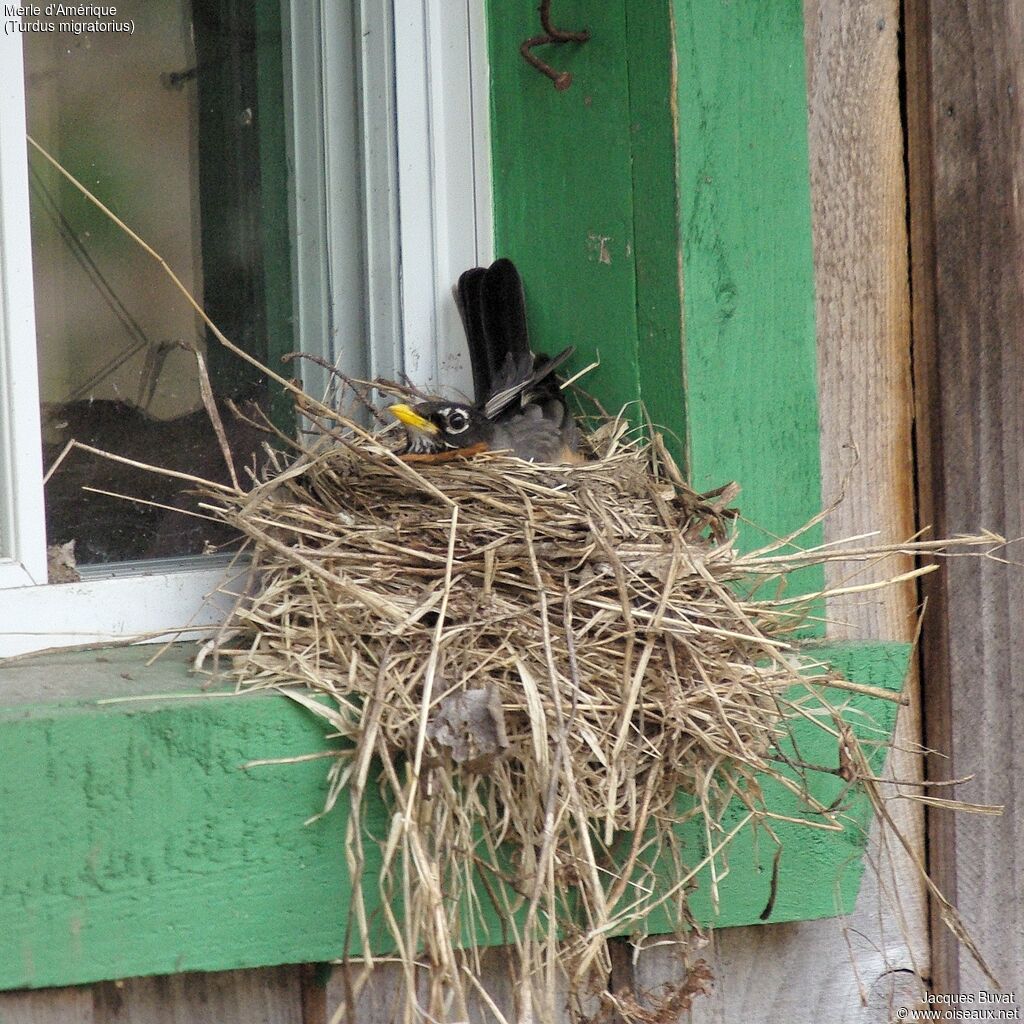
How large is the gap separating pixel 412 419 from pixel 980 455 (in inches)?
34.9

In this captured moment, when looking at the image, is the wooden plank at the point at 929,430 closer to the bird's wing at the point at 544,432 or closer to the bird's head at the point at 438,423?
the bird's wing at the point at 544,432

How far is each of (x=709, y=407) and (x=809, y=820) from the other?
1.94 feet

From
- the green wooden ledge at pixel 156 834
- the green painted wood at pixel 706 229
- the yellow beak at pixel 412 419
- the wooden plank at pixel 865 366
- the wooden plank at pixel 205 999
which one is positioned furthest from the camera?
the yellow beak at pixel 412 419

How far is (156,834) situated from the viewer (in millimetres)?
1502

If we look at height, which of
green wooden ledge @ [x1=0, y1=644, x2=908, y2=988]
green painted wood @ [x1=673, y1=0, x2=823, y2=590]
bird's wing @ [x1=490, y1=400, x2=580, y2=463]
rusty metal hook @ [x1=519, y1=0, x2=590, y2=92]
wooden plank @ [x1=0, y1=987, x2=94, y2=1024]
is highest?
rusty metal hook @ [x1=519, y1=0, x2=590, y2=92]

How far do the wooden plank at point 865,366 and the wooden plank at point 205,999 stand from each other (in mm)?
788

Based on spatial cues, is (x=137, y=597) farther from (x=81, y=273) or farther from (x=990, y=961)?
(x=990, y=961)

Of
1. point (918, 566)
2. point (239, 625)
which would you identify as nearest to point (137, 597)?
point (239, 625)

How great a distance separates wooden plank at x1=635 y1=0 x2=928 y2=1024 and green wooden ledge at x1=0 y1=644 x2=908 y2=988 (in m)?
0.86

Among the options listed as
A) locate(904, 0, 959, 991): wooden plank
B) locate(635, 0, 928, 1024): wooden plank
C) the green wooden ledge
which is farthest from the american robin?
the green wooden ledge

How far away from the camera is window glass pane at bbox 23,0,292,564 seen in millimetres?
1917

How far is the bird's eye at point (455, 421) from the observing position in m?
2.24

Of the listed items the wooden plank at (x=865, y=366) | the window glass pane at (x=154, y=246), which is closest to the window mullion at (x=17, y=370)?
the window glass pane at (x=154, y=246)

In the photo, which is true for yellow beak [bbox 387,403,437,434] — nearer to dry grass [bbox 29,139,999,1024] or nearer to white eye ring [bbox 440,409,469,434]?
white eye ring [bbox 440,409,469,434]
